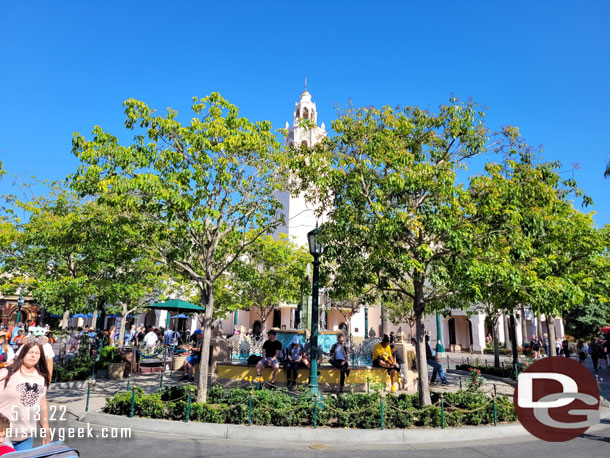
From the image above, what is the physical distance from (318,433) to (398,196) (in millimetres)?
6554

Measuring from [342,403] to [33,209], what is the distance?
17261mm

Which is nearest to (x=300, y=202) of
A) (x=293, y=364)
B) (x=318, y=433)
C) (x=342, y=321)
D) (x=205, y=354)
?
(x=342, y=321)

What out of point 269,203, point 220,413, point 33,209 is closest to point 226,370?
point 220,413

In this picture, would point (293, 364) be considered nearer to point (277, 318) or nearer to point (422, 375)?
point (422, 375)

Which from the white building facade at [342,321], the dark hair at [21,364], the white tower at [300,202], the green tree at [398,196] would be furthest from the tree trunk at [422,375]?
the white tower at [300,202]

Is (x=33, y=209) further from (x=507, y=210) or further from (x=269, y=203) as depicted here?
(x=507, y=210)

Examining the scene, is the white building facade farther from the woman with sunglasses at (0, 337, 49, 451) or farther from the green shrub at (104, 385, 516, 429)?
the woman with sunglasses at (0, 337, 49, 451)

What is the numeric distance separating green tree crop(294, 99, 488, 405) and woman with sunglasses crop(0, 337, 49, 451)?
24.3 feet

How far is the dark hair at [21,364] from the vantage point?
14.5 feet

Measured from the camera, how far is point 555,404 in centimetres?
1095

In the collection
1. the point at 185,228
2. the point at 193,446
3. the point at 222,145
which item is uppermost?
the point at 222,145

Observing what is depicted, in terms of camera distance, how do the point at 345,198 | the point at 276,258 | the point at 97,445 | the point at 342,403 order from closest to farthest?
the point at 97,445, the point at 342,403, the point at 345,198, the point at 276,258

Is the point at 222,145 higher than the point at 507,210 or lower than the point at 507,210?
higher

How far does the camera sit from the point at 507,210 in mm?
10164
